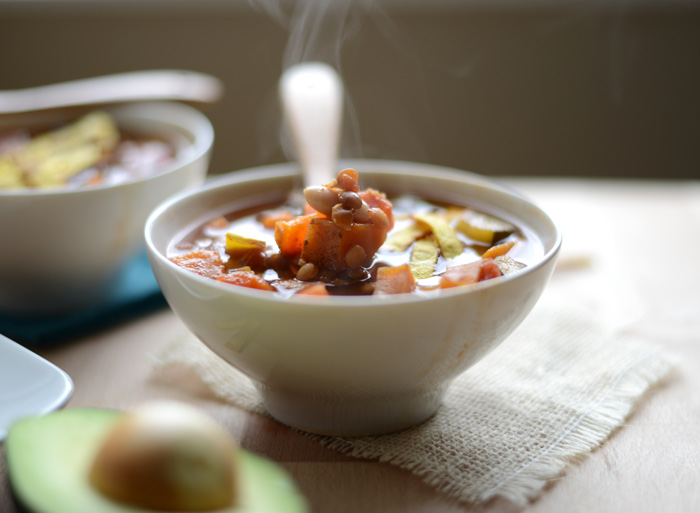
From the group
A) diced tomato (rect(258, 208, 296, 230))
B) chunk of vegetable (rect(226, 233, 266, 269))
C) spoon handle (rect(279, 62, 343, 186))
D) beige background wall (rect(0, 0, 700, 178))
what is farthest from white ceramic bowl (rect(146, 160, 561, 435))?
beige background wall (rect(0, 0, 700, 178))

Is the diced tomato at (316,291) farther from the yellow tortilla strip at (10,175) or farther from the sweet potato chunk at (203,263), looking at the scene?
the yellow tortilla strip at (10,175)

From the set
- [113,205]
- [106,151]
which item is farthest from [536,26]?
[113,205]

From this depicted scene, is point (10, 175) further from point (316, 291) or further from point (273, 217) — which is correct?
point (316, 291)

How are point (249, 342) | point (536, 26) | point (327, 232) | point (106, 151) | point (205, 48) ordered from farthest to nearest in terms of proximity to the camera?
point (205, 48), point (536, 26), point (106, 151), point (327, 232), point (249, 342)

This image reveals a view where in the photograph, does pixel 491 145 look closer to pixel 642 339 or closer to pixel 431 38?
pixel 431 38

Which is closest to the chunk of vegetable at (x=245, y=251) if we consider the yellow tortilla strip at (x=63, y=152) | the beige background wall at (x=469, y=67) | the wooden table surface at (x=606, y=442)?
the wooden table surface at (x=606, y=442)

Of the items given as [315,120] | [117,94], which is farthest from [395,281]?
[117,94]
